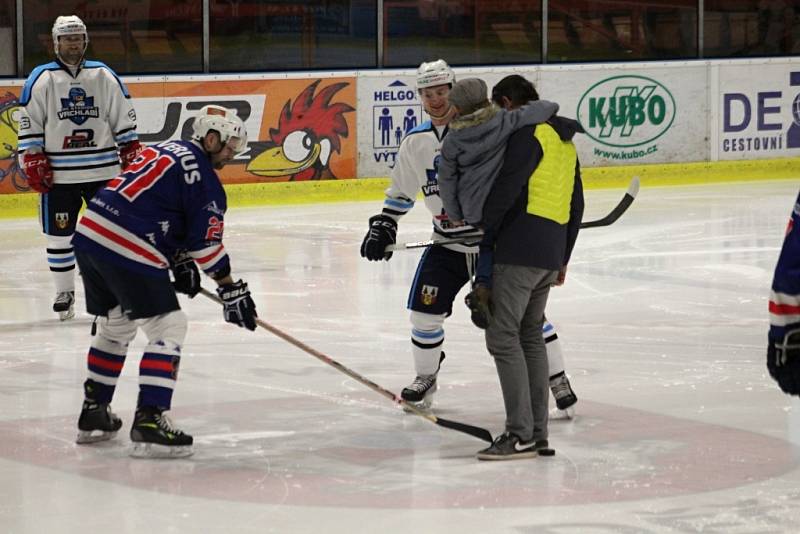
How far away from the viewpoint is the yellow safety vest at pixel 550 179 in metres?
4.46

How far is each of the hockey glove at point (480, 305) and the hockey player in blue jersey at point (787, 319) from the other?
5.42 feet

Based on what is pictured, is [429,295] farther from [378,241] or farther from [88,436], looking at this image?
[88,436]

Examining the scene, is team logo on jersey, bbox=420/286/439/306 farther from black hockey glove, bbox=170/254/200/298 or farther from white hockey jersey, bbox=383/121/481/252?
black hockey glove, bbox=170/254/200/298

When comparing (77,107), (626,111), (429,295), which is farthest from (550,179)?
(626,111)

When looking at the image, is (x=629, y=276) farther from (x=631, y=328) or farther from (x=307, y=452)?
(x=307, y=452)

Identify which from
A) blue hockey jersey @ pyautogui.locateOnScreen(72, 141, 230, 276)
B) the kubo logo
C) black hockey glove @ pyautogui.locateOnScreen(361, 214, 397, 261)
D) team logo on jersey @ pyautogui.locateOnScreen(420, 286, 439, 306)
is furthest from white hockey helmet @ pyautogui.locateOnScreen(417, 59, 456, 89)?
the kubo logo

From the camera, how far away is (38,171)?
719cm

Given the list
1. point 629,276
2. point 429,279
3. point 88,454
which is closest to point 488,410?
point 429,279

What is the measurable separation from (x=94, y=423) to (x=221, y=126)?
3.21 ft

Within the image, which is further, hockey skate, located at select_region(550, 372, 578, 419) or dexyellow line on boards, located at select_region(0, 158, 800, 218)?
dexyellow line on boards, located at select_region(0, 158, 800, 218)

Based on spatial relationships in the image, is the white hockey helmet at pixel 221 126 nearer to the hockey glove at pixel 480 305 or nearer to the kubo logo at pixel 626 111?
the hockey glove at pixel 480 305

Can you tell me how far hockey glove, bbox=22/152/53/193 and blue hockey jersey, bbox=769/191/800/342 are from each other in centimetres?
495

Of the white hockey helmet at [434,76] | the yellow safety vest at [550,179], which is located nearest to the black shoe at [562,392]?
the yellow safety vest at [550,179]

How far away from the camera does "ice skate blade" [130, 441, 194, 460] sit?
461 centimetres
